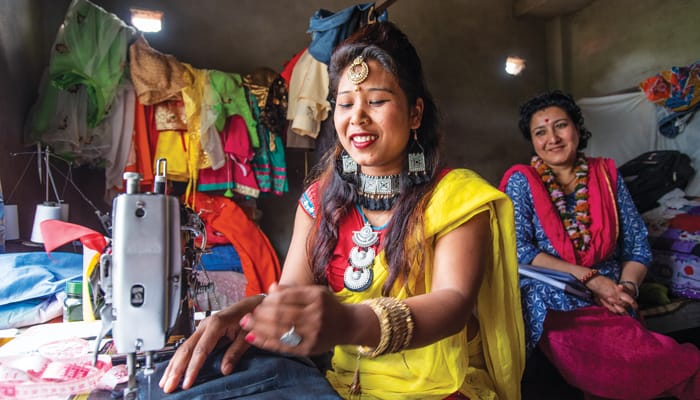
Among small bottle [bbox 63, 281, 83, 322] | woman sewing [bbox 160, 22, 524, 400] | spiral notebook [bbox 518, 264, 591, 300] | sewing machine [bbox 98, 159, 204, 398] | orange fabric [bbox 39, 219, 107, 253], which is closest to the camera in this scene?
sewing machine [bbox 98, 159, 204, 398]

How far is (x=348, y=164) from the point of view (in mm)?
1414

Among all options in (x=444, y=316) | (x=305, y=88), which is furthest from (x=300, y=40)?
(x=444, y=316)

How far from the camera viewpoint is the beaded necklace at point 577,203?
2.37 meters

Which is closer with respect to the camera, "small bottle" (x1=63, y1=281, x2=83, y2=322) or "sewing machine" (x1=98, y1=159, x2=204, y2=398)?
"sewing machine" (x1=98, y1=159, x2=204, y2=398)

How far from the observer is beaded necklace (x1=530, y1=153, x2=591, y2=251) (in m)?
2.37

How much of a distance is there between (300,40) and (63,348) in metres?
3.78

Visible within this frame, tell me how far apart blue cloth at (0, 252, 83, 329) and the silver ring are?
165cm

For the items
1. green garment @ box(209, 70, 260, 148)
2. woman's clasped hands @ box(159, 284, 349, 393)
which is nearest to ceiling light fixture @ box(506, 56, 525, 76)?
green garment @ box(209, 70, 260, 148)

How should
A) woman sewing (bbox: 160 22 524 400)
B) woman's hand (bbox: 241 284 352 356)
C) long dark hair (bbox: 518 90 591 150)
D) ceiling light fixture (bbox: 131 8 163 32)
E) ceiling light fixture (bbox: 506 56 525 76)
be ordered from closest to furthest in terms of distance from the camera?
1. woman's hand (bbox: 241 284 352 356)
2. woman sewing (bbox: 160 22 524 400)
3. long dark hair (bbox: 518 90 591 150)
4. ceiling light fixture (bbox: 131 8 163 32)
5. ceiling light fixture (bbox: 506 56 525 76)

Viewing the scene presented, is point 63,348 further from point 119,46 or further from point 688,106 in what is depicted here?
point 688,106

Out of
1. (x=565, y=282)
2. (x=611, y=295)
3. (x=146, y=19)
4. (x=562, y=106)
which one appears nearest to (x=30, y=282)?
(x=146, y=19)

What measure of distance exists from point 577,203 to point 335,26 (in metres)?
1.79

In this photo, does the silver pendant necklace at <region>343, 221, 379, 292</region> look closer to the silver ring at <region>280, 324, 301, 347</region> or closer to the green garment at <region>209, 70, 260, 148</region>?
the silver ring at <region>280, 324, 301, 347</region>

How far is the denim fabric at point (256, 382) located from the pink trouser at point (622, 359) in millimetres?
1376
